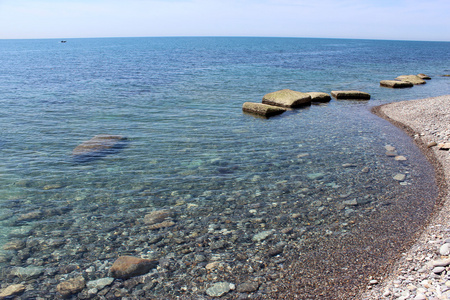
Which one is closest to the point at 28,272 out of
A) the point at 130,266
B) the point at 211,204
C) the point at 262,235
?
the point at 130,266

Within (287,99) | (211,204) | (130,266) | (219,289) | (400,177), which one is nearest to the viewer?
(219,289)

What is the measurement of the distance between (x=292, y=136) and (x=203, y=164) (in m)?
5.71

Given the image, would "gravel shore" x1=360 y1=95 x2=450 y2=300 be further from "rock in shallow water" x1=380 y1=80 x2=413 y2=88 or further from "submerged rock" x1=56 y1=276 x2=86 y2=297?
"rock in shallow water" x1=380 y1=80 x2=413 y2=88

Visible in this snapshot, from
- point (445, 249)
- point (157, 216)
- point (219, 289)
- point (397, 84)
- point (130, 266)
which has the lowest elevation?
point (219, 289)

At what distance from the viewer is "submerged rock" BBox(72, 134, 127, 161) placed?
1269cm

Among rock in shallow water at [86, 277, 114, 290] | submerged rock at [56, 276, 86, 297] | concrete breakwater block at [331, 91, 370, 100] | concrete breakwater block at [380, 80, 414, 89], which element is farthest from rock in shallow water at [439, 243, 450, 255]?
concrete breakwater block at [380, 80, 414, 89]

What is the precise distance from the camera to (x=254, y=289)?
6047 mm

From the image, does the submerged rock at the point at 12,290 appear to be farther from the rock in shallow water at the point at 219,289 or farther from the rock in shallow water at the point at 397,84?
the rock in shallow water at the point at 397,84

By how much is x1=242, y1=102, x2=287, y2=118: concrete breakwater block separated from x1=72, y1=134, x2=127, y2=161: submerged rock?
864 centimetres

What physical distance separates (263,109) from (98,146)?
10293 mm

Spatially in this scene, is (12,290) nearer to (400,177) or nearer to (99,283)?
(99,283)

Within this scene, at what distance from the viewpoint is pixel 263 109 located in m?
19.7

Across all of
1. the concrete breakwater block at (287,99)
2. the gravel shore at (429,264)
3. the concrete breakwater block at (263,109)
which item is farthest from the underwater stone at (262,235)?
the concrete breakwater block at (287,99)

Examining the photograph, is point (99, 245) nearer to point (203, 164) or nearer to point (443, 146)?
point (203, 164)
